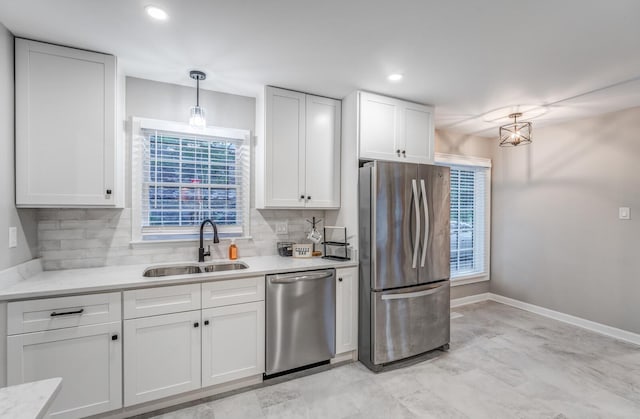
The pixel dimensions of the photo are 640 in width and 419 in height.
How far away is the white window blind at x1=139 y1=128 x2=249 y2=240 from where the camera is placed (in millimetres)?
2574

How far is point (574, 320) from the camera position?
3.59 meters

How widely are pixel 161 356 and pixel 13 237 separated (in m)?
1.23

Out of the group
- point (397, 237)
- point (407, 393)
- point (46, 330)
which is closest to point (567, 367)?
point (407, 393)

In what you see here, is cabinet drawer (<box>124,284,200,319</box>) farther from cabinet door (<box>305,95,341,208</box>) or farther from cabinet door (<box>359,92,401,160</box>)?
cabinet door (<box>359,92,401,160</box>)

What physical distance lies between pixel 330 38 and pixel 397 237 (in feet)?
5.47

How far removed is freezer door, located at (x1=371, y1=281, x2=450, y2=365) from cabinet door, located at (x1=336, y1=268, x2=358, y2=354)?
0.68ft

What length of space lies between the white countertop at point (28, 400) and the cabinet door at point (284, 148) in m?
1.96

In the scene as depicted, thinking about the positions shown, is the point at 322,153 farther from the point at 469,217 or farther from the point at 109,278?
the point at 469,217

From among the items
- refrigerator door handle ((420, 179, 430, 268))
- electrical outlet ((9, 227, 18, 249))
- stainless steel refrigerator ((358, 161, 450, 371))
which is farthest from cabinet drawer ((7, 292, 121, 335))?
refrigerator door handle ((420, 179, 430, 268))

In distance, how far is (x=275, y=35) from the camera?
191 cm

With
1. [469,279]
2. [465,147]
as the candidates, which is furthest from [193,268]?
[465,147]

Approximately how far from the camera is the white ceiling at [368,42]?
1.65 metres

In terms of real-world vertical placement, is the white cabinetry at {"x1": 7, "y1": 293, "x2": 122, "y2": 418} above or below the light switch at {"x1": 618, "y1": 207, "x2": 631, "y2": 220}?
below

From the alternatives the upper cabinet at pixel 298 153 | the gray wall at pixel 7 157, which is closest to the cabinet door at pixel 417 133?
the upper cabinet at pixel 298 153
